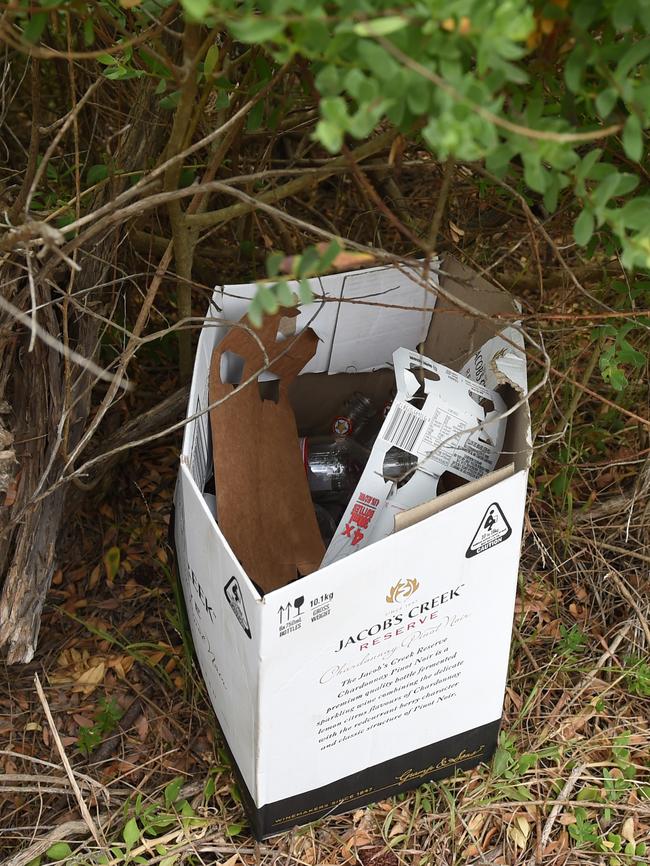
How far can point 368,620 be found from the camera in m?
0.98

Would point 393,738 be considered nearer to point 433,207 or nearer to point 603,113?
point 603,113

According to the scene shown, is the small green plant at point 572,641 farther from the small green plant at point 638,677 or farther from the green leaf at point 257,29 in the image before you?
the green leaf at point 257,29

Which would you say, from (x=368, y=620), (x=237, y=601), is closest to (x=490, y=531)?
(x=368, y=620)

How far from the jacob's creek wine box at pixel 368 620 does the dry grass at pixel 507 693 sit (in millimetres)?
86

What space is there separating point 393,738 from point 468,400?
1.62ft

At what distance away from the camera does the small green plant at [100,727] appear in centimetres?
127

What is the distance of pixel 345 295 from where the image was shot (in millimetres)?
1271

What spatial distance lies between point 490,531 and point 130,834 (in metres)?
0.69

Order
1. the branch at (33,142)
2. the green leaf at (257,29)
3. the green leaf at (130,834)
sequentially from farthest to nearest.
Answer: the green leaf at (130,834) < the branch at (33,142) < the green leaf at (257,29)

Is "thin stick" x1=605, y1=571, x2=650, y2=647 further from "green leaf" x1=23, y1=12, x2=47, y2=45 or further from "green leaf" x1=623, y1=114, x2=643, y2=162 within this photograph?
"green leaf" x1=23, y1=12, x2=47, y2=45

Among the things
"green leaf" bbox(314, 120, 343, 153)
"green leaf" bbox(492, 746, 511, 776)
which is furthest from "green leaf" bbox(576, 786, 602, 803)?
"green leaf" bbox(314, 120, 343, 153)

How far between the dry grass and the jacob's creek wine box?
9 centimetres

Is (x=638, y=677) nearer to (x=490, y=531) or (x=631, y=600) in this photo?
(x=631, y=600)

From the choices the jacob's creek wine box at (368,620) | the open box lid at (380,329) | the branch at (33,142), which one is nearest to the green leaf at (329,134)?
the jacob's creek wine box at (368,620)
